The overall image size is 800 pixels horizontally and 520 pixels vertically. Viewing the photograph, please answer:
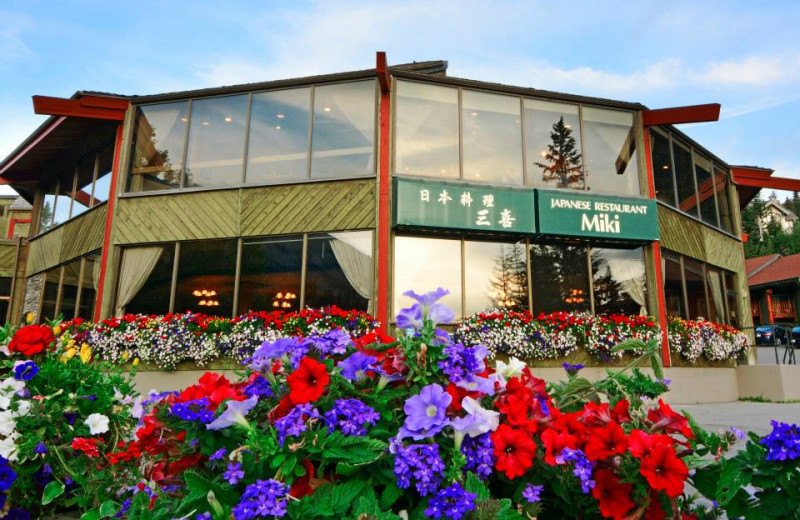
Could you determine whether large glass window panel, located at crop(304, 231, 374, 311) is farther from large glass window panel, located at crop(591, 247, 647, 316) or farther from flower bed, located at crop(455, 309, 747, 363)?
large glass window panel, located at crop(591, 247, 647, 316)

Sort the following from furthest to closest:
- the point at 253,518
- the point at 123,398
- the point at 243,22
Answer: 1. the point at 243,22
2. the point at 123,398
3. the point at 253,518

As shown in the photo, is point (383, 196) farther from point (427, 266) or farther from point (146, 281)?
point (146, 281)

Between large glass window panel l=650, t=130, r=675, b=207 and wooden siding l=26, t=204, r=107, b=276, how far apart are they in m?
12.7

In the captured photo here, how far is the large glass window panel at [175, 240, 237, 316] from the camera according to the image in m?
9.63

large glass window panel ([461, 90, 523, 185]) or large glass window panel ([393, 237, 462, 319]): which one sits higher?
large glass window panel ([461, 90, 523, 185])

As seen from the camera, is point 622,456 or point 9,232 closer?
point 622,456

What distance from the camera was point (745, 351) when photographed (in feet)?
38.9

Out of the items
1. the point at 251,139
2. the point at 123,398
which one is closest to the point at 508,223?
the point at 251,139

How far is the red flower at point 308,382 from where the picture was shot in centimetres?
97

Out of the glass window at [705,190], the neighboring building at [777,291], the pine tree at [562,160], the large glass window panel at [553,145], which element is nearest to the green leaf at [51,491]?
the large glass window panel at [553,145]

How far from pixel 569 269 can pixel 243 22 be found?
9.17m

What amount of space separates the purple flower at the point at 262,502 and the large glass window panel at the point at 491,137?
31.7ft

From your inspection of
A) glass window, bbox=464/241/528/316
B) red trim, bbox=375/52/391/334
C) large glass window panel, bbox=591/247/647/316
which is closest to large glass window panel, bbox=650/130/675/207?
large glass window panel, bbox=591/247/647/316

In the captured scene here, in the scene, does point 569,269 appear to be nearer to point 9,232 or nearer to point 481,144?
point 481,144
